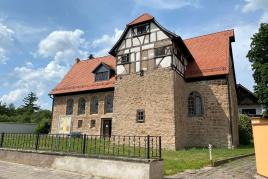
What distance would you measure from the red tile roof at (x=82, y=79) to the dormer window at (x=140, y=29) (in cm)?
550

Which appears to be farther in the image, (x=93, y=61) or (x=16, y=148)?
(x=93, y=61)

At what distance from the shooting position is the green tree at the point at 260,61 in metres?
21.8

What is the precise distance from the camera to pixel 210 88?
65.3ft

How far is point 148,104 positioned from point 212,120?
519cm

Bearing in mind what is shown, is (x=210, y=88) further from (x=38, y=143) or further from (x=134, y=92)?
(x=38, y=143)

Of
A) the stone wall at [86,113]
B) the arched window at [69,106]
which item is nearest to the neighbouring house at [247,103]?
the stone wall at [86,113]

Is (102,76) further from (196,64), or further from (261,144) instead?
(261,144)

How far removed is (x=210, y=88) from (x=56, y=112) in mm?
16414

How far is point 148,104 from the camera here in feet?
60.8

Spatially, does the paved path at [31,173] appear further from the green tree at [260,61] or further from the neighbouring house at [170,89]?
the green tree at [260,61]

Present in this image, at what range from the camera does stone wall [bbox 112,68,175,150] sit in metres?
17.6

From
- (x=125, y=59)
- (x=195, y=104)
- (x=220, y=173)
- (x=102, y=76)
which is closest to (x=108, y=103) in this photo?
(x=102, y=76)

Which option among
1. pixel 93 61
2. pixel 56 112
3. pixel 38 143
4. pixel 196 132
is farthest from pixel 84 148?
pixel 93 61

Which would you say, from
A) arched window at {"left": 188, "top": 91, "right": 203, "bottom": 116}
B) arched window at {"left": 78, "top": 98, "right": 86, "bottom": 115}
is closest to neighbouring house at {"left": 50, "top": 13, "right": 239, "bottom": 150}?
arched window at {"left": 188, "top": 91, "right": 203, "bottom": 116}
